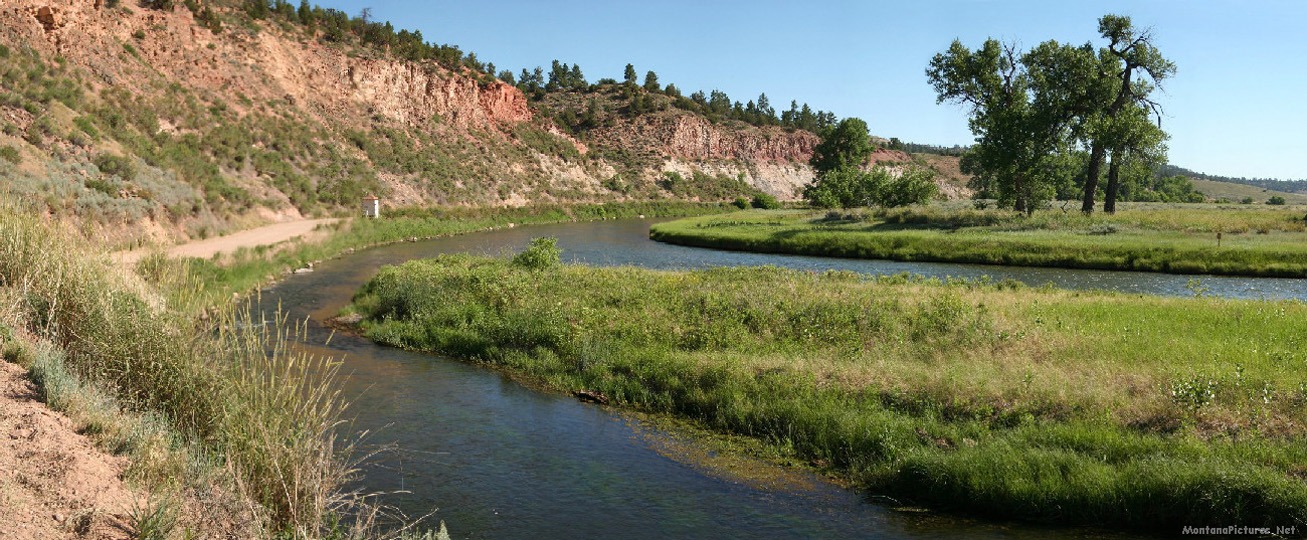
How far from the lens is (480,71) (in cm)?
9888

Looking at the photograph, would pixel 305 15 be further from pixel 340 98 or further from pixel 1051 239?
pixel 1051 239

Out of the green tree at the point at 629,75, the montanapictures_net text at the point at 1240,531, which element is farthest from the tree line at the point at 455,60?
the montanapictures_net text at the point at 1240,531

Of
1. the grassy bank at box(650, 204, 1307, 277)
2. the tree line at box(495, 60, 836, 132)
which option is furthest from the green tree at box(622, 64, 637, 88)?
the grassy bank at box(650, 204, 1307, 277)

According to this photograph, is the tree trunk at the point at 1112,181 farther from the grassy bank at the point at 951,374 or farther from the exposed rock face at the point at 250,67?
the exposed rock face at the point at 250,67

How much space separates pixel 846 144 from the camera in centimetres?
10425

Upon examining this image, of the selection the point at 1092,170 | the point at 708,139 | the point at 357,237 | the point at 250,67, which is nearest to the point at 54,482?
the point at 357,237

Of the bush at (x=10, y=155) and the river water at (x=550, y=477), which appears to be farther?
the bush at (x=10, y=155)

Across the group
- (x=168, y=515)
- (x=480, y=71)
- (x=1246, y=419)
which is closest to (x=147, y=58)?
(x=480, y=71)

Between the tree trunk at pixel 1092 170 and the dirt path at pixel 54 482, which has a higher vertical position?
the tree trunk at pixel 1092 170

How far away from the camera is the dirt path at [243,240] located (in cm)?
3083

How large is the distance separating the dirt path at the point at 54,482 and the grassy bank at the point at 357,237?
2241 mm

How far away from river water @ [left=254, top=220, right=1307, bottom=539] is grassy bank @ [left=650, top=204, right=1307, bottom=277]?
3007cm

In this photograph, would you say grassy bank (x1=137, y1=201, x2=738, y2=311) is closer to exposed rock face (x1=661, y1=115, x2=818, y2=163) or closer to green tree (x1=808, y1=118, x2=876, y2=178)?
green tree (x1=808, y1=118, x2=876, y2=178)

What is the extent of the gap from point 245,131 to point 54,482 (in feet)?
174
